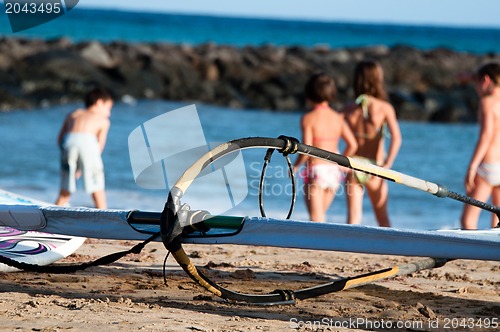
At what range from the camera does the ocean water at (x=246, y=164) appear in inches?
409

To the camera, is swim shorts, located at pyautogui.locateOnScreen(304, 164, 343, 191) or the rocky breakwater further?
the rocky breakwater

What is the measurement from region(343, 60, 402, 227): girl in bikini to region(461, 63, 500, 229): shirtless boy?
2.33ft

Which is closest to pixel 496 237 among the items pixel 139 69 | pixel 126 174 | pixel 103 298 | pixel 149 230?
pixel 149 230

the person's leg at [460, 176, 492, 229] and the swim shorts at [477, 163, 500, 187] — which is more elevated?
the swim shorts at [477, 163, 500, 187]

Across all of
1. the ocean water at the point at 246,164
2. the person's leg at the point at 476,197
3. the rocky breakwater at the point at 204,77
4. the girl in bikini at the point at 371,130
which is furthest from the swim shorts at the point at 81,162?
the rocky breakwater at the point at 204,77

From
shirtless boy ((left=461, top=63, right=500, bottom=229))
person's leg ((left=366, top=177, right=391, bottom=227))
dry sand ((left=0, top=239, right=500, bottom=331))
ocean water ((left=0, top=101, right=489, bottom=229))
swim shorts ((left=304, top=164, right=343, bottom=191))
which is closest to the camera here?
dry sand ((left=0, top=239, right=500, bottom=331))

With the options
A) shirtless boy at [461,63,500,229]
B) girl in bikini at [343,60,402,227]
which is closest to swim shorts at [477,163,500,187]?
shirtless boy at [461,63,500,229]

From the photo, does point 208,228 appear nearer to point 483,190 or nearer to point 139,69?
point 483,190

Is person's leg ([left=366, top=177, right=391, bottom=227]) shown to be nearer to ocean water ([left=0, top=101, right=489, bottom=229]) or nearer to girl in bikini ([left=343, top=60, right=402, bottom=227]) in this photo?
girl in bikini ([left=343, top=60, right=402, bottom=227])

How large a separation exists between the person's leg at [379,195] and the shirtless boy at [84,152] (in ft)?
8.23

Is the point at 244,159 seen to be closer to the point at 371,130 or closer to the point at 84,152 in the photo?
the point at 84,152

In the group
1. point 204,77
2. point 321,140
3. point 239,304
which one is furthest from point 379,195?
point 204,77

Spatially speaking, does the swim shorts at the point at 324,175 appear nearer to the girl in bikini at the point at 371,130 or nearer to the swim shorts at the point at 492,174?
the girl in bikini at the point at 371,130

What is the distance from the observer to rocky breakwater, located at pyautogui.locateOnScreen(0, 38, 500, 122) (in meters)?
23.3
